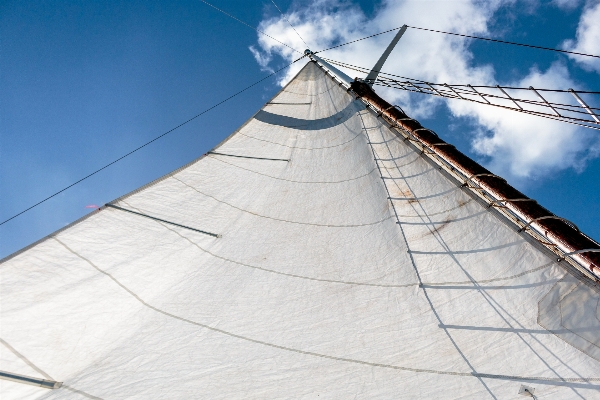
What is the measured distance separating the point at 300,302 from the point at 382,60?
7716 mm

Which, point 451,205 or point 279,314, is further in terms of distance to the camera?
point 451,205

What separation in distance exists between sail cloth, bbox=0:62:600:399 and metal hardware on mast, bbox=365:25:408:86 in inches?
190

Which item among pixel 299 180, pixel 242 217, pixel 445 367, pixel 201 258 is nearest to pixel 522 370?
pixel 445 367

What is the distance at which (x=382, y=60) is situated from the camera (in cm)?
901

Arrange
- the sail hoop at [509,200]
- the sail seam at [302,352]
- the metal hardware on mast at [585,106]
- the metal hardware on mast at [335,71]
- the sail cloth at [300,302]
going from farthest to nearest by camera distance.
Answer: the metal hardware on mast at [335,71]
the metal hardware on mast at [585,106]
the sail hoop at [509,200]
the sail cloth at [300,302]
the sail seam at [302,352]

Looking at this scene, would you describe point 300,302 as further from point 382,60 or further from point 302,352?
point 382,60

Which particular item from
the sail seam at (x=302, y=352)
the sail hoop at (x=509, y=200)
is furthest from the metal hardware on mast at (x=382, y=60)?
the sail seam at (x=302, y=352)

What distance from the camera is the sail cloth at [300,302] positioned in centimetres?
222

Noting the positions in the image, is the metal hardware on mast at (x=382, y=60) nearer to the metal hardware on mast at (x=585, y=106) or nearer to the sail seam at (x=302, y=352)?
the metal hardware on mast at (x=585, y=106)

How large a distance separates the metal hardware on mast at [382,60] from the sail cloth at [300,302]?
484cm

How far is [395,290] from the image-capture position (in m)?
2.97

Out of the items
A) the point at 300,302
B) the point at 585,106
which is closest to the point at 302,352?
the point at 300,302

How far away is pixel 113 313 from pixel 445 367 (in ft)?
8.13

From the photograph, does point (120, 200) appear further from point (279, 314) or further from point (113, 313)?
point (279, 314)
